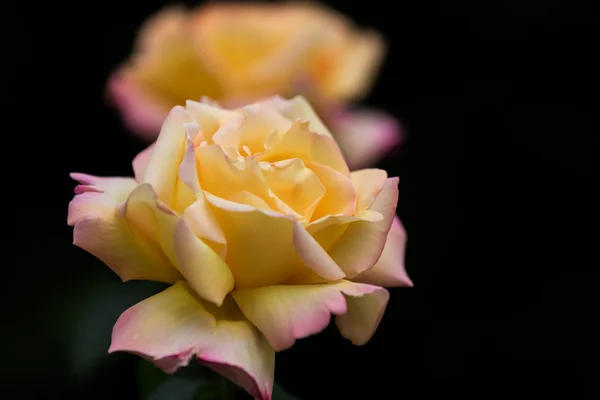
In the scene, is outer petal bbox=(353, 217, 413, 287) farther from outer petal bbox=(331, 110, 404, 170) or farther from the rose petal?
outer petal bbox=(331, 110, 404, 170)

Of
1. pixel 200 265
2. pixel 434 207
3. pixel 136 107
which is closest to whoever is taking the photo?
pixel 200 265

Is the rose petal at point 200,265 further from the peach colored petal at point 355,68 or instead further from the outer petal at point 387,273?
the peach colored petal at point 355,68

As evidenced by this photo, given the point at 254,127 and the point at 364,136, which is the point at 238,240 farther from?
the point at 364,136

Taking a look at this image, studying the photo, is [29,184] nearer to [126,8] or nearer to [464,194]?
[126,8]

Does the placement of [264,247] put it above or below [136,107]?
above

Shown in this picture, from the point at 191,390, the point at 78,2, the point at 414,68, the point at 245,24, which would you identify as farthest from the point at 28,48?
the point at 191,390

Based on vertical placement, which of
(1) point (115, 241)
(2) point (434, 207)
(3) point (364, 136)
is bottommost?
(2) point (434, 207)

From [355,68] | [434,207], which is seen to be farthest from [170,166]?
[434,207]

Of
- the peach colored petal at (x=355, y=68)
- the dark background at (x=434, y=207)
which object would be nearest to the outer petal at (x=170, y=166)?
the dark background at (x=434, y=207)
